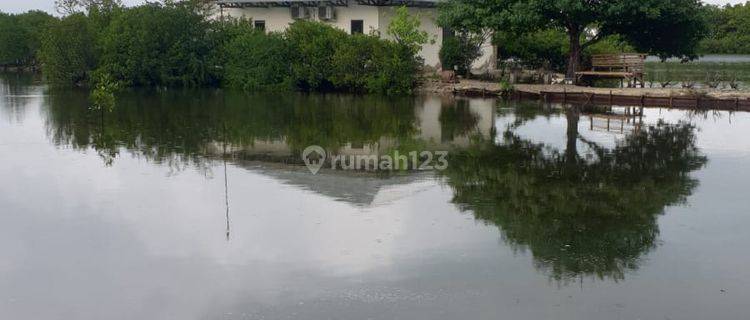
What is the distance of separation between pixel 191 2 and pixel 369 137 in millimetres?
24412

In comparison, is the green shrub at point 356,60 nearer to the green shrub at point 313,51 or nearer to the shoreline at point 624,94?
the green shrub at point 313,51

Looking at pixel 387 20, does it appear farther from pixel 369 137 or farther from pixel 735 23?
pixel 735 23

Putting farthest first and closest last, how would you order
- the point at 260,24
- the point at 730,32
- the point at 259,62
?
the point at 730,32, the point at 260,24, the point at 259,62

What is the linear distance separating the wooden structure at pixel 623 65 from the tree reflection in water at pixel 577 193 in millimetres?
12432

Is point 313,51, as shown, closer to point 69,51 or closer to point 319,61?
point 319,61

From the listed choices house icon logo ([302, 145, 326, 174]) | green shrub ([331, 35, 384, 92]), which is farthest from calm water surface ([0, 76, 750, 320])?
green shrub ([331, 35, 384, 92])

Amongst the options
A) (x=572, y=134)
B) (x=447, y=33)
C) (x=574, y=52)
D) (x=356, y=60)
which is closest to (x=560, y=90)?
(x=574, y=52)

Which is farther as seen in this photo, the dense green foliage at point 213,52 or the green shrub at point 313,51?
the green shrub at point 313,51

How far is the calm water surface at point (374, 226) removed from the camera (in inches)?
362

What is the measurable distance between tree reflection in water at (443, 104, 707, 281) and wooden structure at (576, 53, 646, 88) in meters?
12.4

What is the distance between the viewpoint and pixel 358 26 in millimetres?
40375

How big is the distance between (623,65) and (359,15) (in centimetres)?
1305

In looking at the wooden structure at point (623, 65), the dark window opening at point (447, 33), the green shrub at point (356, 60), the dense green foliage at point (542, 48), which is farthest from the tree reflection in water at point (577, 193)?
the dark window opening at point (447, 33)

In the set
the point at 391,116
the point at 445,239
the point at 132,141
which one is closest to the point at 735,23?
the point at 391,116
